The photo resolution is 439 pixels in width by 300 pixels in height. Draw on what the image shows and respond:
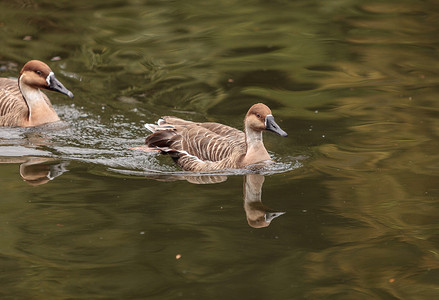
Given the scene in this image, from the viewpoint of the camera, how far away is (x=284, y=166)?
11664 millimetres

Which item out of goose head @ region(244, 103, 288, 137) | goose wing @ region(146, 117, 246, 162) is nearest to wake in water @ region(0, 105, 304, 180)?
goose wing @ region(146, 117, 246, 162)

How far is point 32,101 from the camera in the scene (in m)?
14.0

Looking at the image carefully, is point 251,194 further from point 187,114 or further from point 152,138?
point 187,114

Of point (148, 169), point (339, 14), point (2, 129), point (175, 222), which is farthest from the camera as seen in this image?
point (339, 14)

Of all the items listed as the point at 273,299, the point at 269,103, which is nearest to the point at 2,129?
the point at 269,103

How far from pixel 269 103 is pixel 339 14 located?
5583 mm

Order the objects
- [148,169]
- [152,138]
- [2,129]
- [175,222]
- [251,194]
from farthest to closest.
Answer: [2,129] → [152,138] → [148,169] → [251,194] → [175,222]

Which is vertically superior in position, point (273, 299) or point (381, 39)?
point (273, 299)

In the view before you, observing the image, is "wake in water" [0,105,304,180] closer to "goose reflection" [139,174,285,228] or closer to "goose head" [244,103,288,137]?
"goose reflection" [139,174,285,228]

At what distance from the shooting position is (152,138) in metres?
12.5

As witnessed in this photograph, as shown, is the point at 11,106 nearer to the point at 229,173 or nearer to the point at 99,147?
the point at 99,147

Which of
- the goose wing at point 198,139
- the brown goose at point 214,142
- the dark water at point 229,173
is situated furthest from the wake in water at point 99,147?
the goose wing at point 198,139

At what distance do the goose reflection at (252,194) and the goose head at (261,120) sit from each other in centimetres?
69

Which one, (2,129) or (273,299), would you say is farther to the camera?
(2,129)
